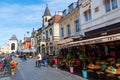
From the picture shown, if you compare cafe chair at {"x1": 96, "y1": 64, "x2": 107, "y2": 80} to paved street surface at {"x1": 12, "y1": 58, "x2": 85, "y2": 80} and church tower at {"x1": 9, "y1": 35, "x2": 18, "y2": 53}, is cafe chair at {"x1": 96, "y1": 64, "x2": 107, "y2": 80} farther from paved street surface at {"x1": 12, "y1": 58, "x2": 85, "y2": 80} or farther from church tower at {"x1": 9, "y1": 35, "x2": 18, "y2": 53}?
church tower at {"x1": 9, "y1": 35, "x2": 18, "y2": 53}

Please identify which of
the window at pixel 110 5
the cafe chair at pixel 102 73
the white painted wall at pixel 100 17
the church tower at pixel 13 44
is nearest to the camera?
the cafe chair at pixel 102 73

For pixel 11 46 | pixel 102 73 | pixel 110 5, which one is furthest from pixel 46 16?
pixel 11 46

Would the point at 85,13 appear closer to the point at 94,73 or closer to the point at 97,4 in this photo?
the point at 97,4

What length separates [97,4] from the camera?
1883 centimetres

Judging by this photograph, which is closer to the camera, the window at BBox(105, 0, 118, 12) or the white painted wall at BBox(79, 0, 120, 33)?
the white painted wall at BBox(79, 0, 120, 33)

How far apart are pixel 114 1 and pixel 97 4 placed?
99.4 inches

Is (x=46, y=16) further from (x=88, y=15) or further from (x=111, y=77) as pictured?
(x=111, y=77)

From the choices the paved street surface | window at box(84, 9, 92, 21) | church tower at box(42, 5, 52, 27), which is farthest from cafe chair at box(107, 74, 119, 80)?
church tower at box(42, 5, 52, 27)

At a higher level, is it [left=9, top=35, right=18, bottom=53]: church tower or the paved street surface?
[left=9, top=35, right=18, bottom=53]: church tower

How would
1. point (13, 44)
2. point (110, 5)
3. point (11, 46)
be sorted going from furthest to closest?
point (13, 44) < point (11, 46) < point (110, 5)

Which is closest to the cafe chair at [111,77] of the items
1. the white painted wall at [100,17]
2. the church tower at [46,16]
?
the white painted wall at [100,17]

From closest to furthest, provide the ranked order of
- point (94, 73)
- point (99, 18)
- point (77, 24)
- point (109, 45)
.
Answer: point (94, 73)
point (109, 45)
point (99, 18)
point (77, 24)

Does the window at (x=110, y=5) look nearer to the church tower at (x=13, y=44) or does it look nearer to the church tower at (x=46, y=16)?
the church tower at (x=46, y=16)

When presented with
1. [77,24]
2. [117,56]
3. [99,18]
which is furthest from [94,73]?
[77,24]
